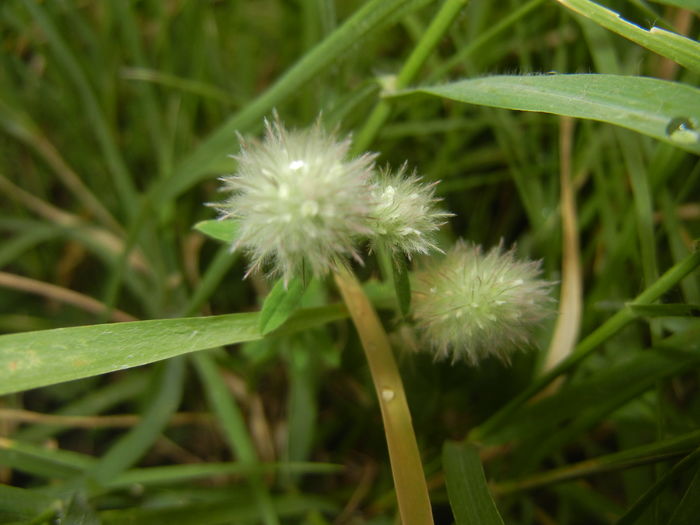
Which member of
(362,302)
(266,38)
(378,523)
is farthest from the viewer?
(266,38)

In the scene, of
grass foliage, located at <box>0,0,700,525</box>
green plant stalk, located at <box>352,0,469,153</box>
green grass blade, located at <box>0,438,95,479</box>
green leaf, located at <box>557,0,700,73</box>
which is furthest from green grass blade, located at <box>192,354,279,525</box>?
green leaf, located at <box>557,0,700,73</box>

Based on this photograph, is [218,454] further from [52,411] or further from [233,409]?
[52,411]

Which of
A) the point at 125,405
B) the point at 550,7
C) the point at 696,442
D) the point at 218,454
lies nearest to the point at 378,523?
the point at 218,454

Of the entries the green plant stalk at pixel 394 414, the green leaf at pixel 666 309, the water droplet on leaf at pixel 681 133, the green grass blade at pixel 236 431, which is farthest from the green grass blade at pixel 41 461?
the water droplet on leaf at pixel 681 133

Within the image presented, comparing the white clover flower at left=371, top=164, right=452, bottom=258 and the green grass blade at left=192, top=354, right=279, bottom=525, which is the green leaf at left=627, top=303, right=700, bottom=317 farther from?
the green grass blade at left=192, top=354, right=279, bottom=525

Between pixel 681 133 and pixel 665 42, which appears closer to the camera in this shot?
pixel 681 133

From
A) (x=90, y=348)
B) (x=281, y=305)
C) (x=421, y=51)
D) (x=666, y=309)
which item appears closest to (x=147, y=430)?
(x=90, y=348)

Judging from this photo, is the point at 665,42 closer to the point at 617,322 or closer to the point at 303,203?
the point at 617,322
